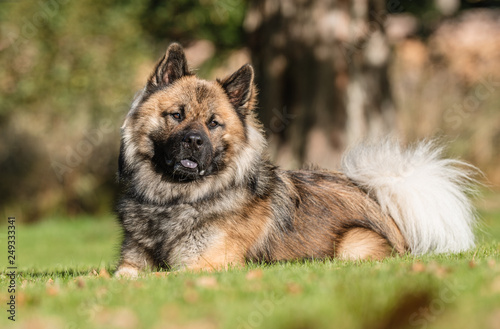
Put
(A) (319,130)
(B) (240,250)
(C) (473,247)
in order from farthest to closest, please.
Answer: (A) (319,130) → (C) (473,247) → (B) (240,250)

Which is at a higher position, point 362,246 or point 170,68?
point 170,68

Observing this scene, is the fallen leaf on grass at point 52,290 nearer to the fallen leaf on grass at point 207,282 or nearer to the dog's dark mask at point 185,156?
the fallen leaf on grass at point 207,282

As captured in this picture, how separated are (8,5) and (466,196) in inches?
535

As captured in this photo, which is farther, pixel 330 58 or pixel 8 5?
pixel 8 5

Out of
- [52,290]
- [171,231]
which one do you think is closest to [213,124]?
[171,231]

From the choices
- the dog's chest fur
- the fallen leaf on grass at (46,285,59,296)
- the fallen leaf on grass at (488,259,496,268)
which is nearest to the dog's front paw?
the dog's chest fur

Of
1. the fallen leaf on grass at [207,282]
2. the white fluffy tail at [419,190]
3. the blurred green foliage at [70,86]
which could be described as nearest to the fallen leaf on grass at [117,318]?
the fallen leaf on grass at [207,282]

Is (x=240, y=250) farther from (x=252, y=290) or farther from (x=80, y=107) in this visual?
(x=80, y=107)

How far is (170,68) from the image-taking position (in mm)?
6301

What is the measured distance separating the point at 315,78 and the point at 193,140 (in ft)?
20.9

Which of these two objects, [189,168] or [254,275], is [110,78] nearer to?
[189,168]

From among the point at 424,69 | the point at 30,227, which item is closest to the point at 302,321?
the point at 30,227

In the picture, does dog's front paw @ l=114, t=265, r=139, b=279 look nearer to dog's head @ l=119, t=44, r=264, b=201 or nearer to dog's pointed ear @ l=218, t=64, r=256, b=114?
dog's head @ l=119, t=44, r=264, b=201

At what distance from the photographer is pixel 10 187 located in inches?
675
